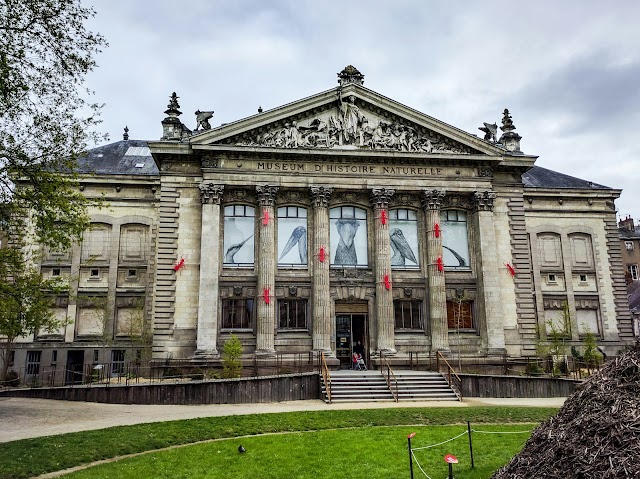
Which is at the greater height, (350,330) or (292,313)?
(292,313)

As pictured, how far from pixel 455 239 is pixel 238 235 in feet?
44.7

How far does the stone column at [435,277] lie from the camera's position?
31.6 m

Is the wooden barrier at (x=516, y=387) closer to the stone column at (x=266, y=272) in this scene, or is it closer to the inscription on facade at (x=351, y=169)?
the stone column at (x=266, y=272)

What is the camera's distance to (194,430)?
16.0m

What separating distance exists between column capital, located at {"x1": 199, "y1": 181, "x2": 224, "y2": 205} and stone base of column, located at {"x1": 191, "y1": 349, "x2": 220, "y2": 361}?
8.55 meters

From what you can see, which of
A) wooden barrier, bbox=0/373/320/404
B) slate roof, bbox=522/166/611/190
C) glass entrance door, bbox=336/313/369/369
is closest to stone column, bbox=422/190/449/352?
glass entrance door, bbox=336/313/369/369

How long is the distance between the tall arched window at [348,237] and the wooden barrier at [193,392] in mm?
9855

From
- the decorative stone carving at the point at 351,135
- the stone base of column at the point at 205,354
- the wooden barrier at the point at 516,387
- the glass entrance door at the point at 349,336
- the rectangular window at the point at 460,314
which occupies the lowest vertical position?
the wooden barrier at the point at 516,387

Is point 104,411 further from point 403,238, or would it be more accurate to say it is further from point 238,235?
point 403,238

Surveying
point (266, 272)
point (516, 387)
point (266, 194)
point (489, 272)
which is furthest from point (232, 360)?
point (489, 272)

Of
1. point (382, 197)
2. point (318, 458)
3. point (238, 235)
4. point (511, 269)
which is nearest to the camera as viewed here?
point (318, 458)

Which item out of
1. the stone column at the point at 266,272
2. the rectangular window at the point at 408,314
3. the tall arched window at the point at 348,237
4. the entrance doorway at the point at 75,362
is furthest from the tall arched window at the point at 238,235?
the entrance doorway at the point at 75,362

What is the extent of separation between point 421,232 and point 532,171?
20124 mm

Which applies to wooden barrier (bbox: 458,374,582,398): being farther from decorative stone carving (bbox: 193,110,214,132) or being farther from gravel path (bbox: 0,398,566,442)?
decorative stone carving (bbox: 193,110,214,132)
